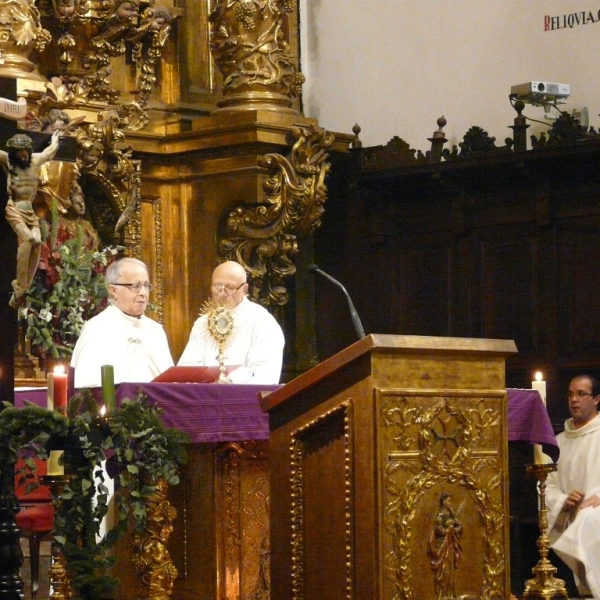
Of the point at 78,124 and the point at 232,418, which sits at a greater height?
the point at 78,124

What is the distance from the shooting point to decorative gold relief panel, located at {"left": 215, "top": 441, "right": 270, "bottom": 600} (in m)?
7.33

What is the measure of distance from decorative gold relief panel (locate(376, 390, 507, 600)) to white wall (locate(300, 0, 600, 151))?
551 centimetres

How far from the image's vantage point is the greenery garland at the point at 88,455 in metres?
5.68

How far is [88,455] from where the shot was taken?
19.0ft

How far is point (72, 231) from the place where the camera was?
959cm

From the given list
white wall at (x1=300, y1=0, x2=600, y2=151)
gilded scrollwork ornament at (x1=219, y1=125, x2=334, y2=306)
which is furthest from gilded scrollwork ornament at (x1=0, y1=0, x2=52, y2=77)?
white wall at (x1=300, y1=0, x2=600, y2=151)

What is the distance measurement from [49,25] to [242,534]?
409 centimetres

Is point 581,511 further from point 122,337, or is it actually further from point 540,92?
point 122,337

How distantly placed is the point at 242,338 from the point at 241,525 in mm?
1326

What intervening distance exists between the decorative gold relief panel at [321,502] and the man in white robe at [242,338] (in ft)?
9.96

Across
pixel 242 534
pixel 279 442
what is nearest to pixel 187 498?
pixel 242 534

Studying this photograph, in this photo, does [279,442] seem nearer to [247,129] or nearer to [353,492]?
[353,492]

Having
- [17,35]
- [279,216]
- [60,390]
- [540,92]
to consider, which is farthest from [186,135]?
[60,390]

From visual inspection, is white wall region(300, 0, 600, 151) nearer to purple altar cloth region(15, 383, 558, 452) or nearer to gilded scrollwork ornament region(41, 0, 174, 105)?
gilded scrollwork ornament region(41, 0, 174, 105)
